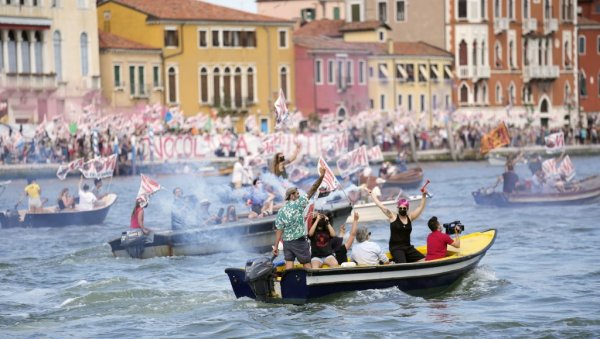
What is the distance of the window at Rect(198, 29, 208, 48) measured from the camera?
73188 millimetres

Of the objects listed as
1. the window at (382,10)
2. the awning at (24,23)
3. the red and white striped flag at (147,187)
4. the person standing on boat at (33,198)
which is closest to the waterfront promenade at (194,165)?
the awning at (24,23)

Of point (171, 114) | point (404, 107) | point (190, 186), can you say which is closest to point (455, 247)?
point (190, 186)

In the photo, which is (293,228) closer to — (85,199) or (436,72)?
(85,199)

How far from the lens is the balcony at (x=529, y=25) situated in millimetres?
92750

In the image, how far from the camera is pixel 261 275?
22.5 meters

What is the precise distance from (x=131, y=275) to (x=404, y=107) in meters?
57.2

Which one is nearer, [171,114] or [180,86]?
[171,114]

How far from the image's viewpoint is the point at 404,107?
8394 centimetres

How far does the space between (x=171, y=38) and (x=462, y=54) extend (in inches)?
829

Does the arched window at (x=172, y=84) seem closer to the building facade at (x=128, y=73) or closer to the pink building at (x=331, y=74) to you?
the building facade at (x=128, y=73)

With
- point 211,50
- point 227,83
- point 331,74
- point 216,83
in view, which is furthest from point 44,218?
point 331,74

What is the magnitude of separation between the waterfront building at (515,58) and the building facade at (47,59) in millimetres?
24649

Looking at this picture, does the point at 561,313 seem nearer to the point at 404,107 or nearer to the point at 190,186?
the point at 190,186

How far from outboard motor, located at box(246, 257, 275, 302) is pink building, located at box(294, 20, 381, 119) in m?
55.7
